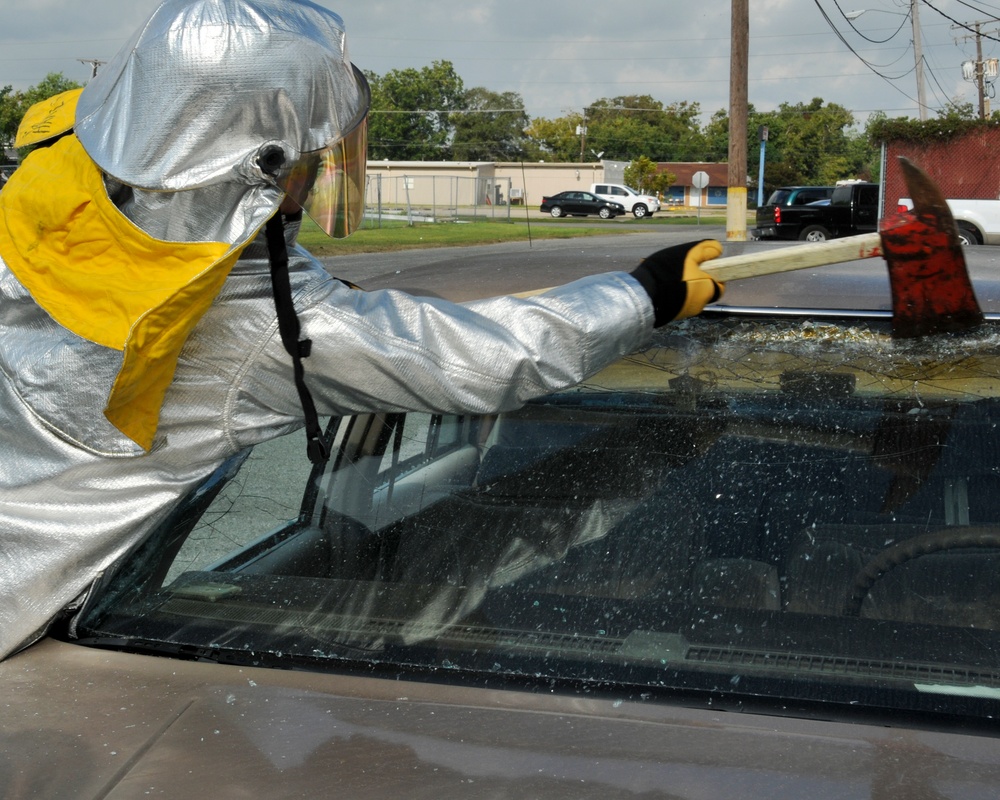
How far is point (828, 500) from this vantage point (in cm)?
149

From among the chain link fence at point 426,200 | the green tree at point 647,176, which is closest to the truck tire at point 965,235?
the chain link fence at point 426,200

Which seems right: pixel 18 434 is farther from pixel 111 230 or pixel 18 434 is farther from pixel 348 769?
pixel 348 769

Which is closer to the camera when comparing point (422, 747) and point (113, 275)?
point (422, 747)

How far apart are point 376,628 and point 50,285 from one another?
0.65m

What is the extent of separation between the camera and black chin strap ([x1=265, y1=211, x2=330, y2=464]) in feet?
4.58

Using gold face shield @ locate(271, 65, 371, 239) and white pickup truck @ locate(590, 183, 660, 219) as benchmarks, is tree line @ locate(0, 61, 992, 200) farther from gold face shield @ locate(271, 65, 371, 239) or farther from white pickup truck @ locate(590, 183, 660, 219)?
gold face shield @ locate(271, 65, 371, 239)

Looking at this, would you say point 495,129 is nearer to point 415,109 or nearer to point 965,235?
point 965,235

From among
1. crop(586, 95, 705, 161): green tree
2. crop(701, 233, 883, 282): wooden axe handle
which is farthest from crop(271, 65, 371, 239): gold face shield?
crop(586, 95, 705, 161): green tree

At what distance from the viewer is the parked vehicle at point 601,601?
113 centimetres

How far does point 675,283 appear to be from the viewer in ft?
5.16

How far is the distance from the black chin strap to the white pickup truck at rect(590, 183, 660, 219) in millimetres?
31478

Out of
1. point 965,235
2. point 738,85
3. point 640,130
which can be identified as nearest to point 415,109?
point 640,130

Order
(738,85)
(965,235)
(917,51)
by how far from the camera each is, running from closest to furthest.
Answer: (965,235)
(738,85)
(917,51)

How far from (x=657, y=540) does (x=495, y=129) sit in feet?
33.2
